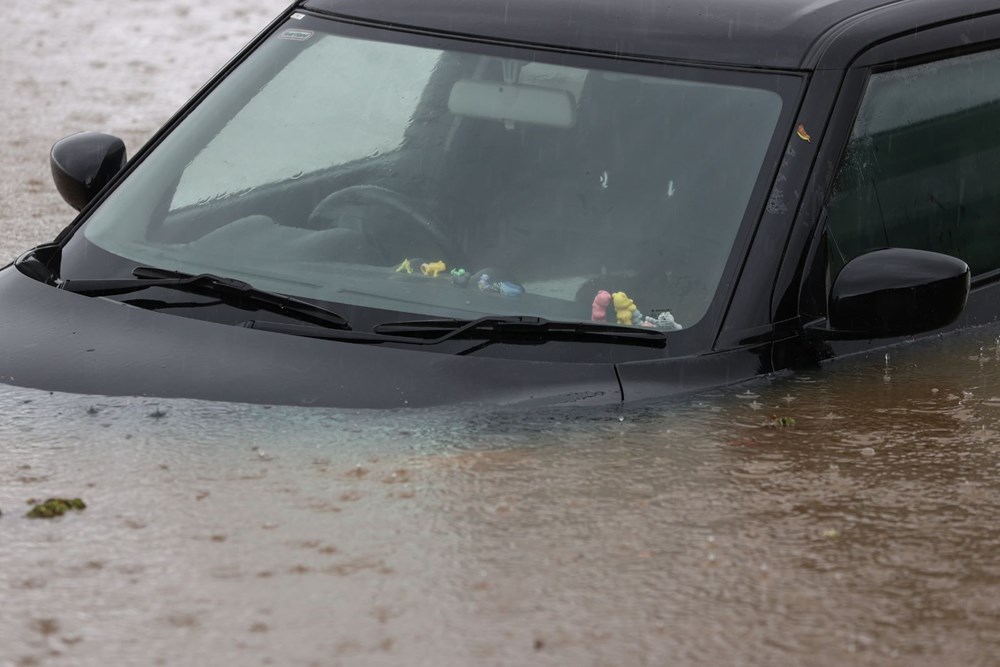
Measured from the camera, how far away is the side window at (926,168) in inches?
179

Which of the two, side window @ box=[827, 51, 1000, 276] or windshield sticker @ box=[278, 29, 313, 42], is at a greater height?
windshield sticker @ box=[278, 29, 313, 42]

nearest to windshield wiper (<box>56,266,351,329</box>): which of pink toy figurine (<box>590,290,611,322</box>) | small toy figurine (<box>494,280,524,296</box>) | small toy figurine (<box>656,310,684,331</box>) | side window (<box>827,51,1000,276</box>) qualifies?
small toy figurine (<box>494,280,524,296</box>)

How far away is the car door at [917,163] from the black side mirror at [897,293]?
169 millimetres

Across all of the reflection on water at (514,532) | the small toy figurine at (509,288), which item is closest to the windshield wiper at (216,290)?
the reflection on water at (514,532)

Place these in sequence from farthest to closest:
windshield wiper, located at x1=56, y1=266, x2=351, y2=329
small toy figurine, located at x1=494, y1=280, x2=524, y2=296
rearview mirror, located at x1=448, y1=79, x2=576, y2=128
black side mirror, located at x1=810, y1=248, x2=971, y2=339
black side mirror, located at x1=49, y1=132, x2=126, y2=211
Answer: black side mirror, located at x1=49, y1=132, x2=126, y2=211
rearview mirror, located at x1=448, y1=79, x2=576, y2=128
small toy figurine, located at x1=494, y1=280, x2=524, y2=296
windshield wiper, located at x1=56, y1=266, x2=351, y2=329
black side mirror, located at x1=810, y1=248, x2=971, y2=339

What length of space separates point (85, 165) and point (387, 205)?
0.95 metres

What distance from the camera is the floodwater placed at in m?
3.17

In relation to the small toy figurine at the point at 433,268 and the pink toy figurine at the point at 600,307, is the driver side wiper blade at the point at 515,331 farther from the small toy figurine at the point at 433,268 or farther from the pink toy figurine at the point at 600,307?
the small toy figurine at the point at 433,268

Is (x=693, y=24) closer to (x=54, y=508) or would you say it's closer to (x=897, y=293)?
(x=897, y=293)

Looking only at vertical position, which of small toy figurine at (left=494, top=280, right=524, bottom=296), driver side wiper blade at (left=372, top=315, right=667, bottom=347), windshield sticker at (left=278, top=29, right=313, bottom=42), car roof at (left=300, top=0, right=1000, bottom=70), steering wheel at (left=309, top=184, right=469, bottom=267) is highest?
car roof at (left=300, top=0, right=1000, bottom=70)

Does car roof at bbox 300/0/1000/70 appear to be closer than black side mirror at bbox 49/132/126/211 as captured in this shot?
Yes

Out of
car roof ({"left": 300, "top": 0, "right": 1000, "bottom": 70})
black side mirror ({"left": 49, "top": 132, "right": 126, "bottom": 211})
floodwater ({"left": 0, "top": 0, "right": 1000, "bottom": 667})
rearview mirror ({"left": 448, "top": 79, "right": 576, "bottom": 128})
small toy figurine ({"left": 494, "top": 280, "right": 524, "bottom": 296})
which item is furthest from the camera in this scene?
black side mirror ({"left": 49, "top": 132, "right": 126, "bottom": 211})

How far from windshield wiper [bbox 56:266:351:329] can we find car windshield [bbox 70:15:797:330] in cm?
10

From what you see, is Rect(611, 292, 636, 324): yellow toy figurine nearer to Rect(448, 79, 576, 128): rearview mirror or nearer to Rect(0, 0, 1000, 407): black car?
Rect(0, 0, 1000, 407): black car
